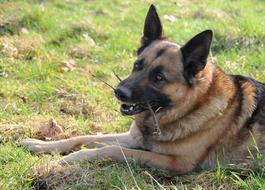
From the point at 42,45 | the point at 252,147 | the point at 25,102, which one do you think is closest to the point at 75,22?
the point at 42,45

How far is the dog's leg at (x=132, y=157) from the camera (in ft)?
12.6

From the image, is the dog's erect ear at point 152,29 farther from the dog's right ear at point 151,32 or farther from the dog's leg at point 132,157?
the dog's leg at point 132,157

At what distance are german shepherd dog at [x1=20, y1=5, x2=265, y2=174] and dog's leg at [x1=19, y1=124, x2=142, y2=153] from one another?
1.3 inches

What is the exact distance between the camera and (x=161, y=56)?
3982 mm

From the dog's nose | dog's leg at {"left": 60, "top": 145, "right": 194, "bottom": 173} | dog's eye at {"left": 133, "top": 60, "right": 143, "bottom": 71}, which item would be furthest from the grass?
dog's eye at {"left": 133, "top": 60, "right": 143, "bottom": 71}

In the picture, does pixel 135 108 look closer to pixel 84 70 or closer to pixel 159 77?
pixel 159 77

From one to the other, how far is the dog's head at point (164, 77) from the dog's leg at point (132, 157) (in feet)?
1.07

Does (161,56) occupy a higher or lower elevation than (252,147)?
higher

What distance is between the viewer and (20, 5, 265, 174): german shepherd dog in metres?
3.87

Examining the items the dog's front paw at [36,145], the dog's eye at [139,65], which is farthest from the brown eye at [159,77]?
the dog's front paw at [36,145]

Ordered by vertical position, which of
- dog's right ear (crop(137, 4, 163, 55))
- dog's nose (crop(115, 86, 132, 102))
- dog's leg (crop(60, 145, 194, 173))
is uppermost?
dog's right ear (crop(137, 4, 163, 55))

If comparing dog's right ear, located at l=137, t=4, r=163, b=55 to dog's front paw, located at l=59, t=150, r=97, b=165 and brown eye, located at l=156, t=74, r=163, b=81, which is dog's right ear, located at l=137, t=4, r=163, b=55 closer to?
brown eye, located at l=156, t=74, r=163, b=81

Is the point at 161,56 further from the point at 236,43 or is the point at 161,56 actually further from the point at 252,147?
the point at 236,43

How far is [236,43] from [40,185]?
435 cm
